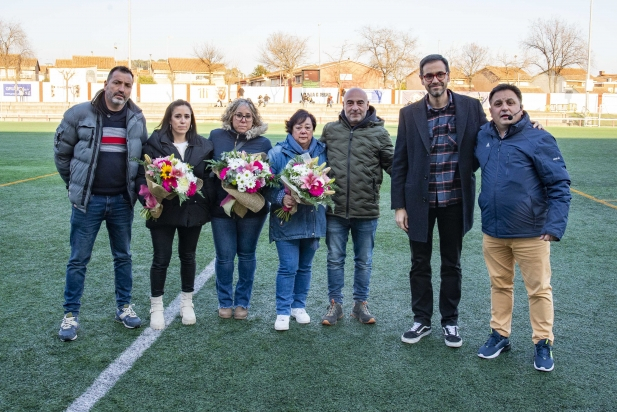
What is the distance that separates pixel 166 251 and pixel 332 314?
1.44m

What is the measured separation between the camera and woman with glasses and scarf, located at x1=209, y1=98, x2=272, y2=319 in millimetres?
5141

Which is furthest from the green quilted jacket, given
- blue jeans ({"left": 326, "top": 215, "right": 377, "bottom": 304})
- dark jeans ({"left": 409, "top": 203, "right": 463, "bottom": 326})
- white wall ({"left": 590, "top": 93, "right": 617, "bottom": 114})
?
white wall ({"left": 590, "top": 93, "right": 617, "bottom": 114})

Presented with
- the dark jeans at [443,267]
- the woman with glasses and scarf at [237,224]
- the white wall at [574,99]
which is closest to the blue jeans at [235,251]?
the woman with glasses and scarf at [237,224]

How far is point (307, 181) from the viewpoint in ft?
15.4

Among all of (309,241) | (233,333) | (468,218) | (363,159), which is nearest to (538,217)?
(468,218)

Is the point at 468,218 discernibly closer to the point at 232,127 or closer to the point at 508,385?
the point at 508,385

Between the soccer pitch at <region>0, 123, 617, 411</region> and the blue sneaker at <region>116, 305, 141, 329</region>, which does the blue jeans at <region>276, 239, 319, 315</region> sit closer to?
the soccer pitch at <region>0, 123, 617, 411</region>

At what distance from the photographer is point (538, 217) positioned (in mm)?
4258

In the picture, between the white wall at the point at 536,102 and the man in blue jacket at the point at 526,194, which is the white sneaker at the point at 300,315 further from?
the white wall at the point at 536,102

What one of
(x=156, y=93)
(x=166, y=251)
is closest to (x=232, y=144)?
(x=166, y=251)

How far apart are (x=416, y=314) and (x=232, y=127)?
2098 millimetres

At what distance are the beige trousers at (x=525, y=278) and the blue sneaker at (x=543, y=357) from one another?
4cm

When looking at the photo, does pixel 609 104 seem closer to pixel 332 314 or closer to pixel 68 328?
pixel 332 314

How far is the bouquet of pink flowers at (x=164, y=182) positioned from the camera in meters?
4.63
